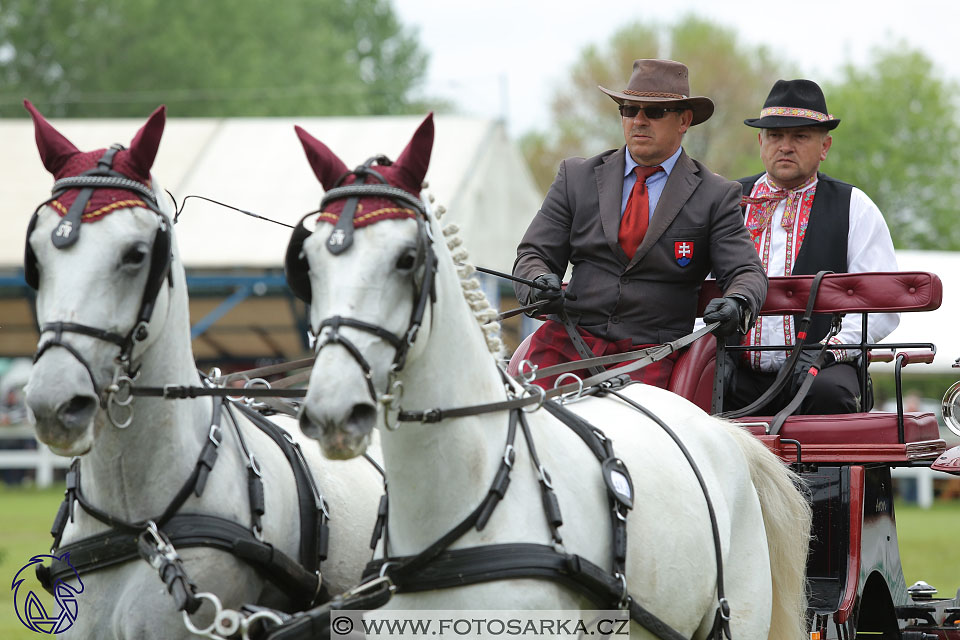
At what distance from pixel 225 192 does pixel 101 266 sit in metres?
14.3

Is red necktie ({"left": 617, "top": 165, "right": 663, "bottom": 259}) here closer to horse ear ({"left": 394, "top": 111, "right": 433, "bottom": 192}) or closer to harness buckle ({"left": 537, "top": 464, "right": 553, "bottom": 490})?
harness buckle ({"left": 537, "top": 464, "right": 553, "bottom": 490})

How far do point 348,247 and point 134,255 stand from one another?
2.56 feet

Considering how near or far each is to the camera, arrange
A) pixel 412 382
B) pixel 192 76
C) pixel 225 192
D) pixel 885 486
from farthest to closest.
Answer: pixel 192 76
pixel 225 192
pixel 885 486
pixel 412 382

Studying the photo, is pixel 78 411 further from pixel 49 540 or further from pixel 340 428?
pixel 49 540

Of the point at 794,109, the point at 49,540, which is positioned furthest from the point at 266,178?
the point at 794,109

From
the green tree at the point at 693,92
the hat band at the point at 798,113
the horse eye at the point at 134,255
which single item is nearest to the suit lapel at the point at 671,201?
the hat band at the point at 798,113

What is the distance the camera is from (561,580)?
3307 millimetres

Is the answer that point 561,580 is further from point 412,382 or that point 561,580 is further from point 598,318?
point 598,318

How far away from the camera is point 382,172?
317 centimetres

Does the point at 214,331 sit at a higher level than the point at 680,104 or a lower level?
lower

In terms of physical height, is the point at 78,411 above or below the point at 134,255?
below

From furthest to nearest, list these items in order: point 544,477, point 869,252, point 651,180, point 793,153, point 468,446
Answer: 1. point 793,153
2. point 869,252
3. point 651,180
4. point 544,477
5. point 468,446

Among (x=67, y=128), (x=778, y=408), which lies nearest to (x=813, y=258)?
(x=778, y=408)

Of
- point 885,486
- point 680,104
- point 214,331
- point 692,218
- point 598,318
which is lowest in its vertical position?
point 214,331
